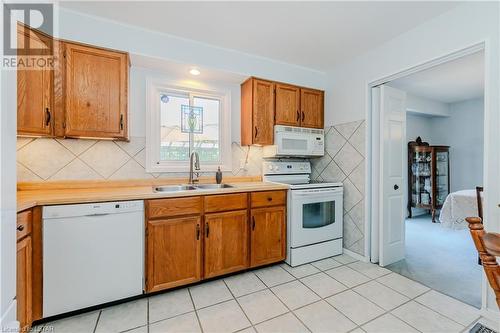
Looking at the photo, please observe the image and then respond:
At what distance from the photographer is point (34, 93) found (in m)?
1.75

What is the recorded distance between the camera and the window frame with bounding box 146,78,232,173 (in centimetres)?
247

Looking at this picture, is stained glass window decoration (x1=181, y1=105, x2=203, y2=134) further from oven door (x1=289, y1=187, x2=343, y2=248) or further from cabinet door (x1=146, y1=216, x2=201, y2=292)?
oven door (x1=289, y1=187, x2=343, y2=248)

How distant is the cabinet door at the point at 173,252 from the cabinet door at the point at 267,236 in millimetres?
583

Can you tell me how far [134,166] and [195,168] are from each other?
2.10 feet

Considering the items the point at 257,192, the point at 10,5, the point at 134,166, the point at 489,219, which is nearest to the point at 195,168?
the point at 134,166

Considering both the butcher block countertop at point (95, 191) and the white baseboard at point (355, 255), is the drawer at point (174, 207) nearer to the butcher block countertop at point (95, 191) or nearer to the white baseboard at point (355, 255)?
the butcher block countertop at point (95, 191)

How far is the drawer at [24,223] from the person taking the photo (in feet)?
4.43

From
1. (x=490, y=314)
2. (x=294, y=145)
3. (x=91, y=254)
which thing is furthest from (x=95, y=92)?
(x=490, y=314)

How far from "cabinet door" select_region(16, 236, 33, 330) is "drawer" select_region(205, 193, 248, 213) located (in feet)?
4.04

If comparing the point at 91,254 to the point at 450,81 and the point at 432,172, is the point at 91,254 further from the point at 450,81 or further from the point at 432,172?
the point at 432,172

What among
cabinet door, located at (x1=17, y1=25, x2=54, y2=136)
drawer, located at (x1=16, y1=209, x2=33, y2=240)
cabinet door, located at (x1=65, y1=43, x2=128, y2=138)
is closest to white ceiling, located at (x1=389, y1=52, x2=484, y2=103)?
cabinet door, located at (x1=65, y1=43, x2=128, y2=138)

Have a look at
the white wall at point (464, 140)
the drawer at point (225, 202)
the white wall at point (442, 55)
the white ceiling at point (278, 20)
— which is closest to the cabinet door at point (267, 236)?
the drawer at point (225, 202)

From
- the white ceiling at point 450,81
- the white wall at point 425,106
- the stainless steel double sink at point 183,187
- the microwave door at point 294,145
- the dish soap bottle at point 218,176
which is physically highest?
the white ceiling at point 450,81

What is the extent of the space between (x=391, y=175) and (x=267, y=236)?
1.62 m
